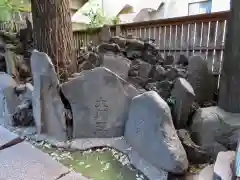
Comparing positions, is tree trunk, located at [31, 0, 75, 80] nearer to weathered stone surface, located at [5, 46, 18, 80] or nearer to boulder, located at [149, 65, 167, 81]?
weathered stone surface, located at [5, 46, 18, 80]

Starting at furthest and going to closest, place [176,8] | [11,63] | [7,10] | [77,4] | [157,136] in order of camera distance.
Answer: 1. [77,4]
2. [176,8]
3. [7,10]
4. [11,63]
5. [157,136]

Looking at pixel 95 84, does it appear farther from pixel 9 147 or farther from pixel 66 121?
pixel 9 147

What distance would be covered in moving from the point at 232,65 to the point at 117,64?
1417 millimetres

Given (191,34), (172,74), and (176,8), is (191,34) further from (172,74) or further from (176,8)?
(176,8)

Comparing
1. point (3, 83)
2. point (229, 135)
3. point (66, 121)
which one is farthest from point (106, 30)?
point (229, 135)

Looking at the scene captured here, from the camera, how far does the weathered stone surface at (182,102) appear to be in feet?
6.35

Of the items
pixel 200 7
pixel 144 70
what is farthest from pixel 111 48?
pixel 200 7

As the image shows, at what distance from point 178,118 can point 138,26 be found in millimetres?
2627

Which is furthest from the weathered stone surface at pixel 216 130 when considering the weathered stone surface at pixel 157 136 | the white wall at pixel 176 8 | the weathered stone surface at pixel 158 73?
the white wall at pixel 176 8

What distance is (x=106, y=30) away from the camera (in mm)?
4273

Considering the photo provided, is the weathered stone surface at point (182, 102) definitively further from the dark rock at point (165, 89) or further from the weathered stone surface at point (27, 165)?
the weathered stone surface at point (27, 165)

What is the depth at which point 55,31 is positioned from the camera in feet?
8.86

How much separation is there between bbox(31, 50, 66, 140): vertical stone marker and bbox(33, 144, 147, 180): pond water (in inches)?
7.7

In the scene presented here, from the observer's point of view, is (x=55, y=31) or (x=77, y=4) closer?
(x=55, y=31)
